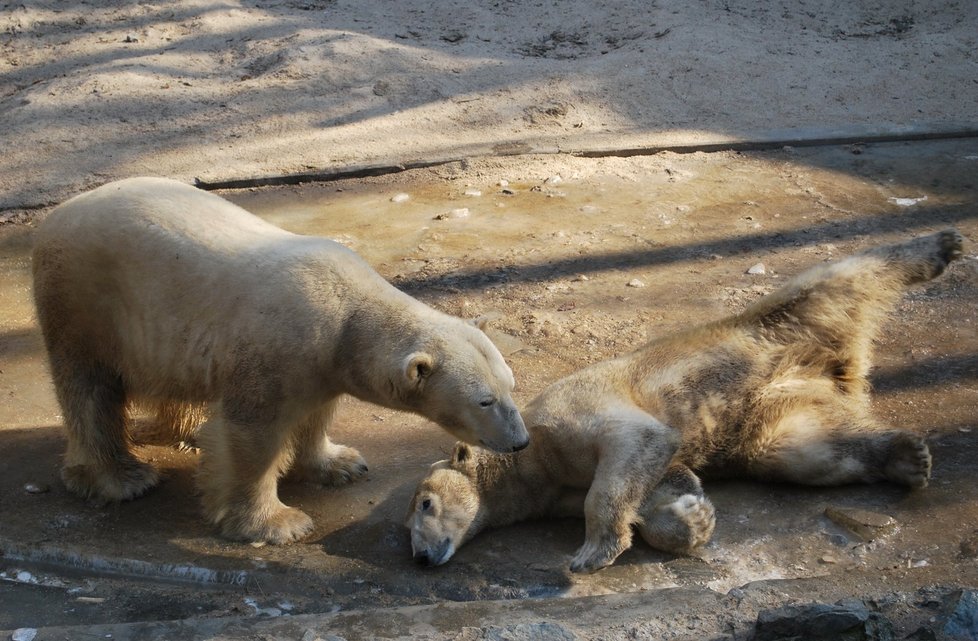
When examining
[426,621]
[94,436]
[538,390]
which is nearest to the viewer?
[426,621]

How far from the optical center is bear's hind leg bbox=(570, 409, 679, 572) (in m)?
4.65

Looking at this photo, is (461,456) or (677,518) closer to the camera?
(677,518)

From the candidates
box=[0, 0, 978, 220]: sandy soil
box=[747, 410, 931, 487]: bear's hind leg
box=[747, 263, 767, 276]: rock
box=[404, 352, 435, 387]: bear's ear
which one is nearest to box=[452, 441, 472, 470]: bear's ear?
box=[404, 352, 435, 387]: bear's ear

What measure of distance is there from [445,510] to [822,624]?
1.88m

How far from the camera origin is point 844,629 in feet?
11.5

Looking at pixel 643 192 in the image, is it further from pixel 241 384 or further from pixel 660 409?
pixel 241 384

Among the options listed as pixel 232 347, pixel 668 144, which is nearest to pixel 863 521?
pixel 232 347

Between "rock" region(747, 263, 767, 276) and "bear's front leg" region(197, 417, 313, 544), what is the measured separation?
3637mm

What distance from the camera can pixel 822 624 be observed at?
350 cm

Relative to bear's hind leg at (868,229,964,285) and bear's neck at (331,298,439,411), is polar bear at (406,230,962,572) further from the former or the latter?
bear's neck at (331,298,439,411)

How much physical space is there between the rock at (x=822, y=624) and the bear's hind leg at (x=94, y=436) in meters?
3.28

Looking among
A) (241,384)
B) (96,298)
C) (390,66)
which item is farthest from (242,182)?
(241,384)

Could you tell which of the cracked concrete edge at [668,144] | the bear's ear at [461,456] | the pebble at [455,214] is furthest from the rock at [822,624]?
the cracked concrete edge at [668,144]

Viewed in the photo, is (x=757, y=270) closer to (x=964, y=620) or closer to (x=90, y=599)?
(x=964, y=620)
